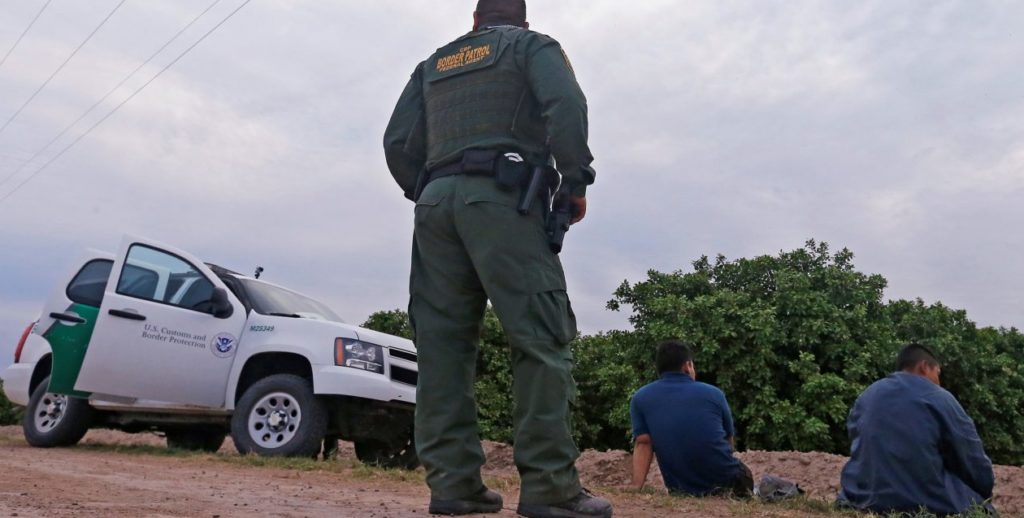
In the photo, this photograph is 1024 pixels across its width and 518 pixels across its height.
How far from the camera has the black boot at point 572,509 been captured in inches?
139

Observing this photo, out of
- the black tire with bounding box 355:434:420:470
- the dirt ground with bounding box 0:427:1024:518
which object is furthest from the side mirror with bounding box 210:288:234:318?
the black tire with bounding box 355:434:420:470

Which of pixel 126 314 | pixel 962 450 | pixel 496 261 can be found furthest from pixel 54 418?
pixel 962 450

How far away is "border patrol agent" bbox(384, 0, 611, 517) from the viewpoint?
3602 millimetres

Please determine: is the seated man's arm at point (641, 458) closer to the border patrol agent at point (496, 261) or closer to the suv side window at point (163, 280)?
the border patrol agent at point (496, 261)

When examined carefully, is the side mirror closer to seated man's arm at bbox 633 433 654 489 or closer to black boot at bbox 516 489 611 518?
seated man's arm at bbox 633 433 654 489

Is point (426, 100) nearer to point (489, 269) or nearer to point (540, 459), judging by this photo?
point (489, 269)

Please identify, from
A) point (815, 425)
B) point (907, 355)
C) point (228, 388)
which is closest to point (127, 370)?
point (228, 388)

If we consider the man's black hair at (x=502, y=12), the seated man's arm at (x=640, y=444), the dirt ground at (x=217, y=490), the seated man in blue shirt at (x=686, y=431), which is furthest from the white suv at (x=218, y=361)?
the man's black hair at (x=502, y=12)

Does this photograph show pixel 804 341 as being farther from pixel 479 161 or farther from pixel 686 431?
pixel 479 161

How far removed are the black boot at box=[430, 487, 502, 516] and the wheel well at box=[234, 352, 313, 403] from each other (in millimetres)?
4511

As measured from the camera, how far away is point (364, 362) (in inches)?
311

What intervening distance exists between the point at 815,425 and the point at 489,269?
12.6 meters

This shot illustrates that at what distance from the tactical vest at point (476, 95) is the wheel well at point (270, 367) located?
4557 mm

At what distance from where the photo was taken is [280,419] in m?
7.86
